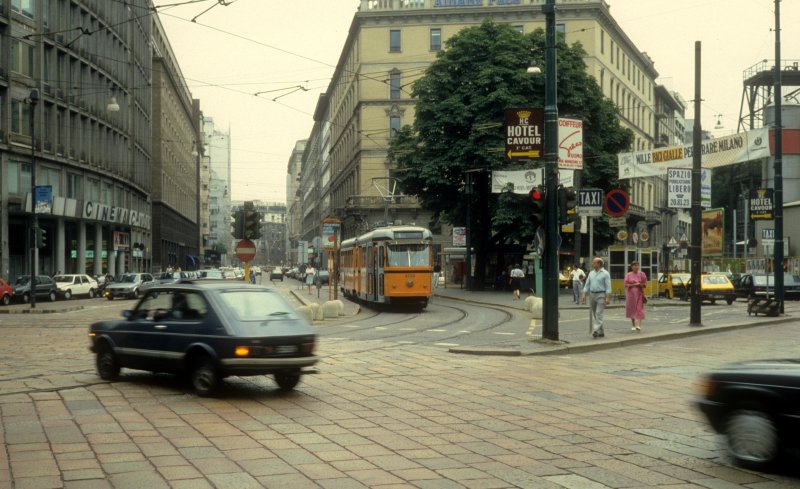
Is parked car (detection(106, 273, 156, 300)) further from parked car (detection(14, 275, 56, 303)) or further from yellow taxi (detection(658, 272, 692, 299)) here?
yellow taxi (detection(658, 272, 692, 299))

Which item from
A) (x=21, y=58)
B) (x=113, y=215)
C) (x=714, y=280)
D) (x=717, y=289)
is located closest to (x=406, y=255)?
(x=717, y=289)

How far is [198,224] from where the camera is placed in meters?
134

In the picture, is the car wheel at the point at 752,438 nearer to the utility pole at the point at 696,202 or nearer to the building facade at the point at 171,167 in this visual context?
the utility pole at the point at 696,202

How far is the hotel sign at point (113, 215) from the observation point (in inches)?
2240

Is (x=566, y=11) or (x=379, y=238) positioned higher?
(x=566, y=11)

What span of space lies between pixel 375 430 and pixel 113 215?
57131 millimetres

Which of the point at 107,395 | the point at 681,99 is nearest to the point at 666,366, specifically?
the point at 107,395

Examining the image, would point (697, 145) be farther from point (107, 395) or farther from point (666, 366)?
point (107, 395)

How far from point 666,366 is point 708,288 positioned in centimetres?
2789

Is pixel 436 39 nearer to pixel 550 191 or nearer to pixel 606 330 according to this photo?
pixel 606 330

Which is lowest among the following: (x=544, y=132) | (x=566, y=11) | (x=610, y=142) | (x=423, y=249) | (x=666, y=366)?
(x=666, y=366)

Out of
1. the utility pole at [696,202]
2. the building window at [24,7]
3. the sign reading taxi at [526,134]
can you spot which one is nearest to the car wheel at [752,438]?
the sign reading taxi at [526,134]

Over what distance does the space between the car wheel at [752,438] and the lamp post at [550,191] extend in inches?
408

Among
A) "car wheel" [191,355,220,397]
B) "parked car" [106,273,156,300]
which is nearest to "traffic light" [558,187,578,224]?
"car wheel" [191,355,220,397]
